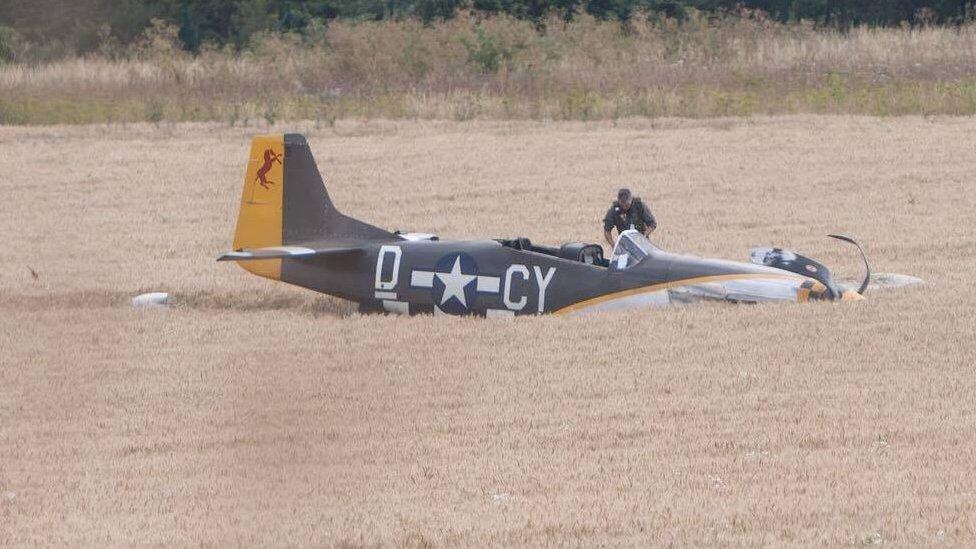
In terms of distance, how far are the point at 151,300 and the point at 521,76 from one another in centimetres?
1959

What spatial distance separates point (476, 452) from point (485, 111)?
75.0ft

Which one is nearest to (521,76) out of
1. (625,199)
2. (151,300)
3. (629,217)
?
(629,217)

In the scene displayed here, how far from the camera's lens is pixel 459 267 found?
16047 millimetres

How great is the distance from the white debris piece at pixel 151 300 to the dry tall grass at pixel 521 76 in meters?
15.1

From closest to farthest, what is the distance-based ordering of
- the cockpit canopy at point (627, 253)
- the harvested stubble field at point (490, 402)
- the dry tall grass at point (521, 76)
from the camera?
the harvested stubble field at point (490, 402), the cockpit canopy at point (627, 253), the dry tall grass at point (521, 76)

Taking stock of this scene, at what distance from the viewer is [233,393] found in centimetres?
1283

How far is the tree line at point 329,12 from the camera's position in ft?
159

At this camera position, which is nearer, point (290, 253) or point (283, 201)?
point (290, 253)

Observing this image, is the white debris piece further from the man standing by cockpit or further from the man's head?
the man's head

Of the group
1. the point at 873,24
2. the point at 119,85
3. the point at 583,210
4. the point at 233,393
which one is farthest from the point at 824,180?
the point at 873,24

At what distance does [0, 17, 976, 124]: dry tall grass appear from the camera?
33.1 metres

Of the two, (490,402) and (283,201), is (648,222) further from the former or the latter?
(490,402)

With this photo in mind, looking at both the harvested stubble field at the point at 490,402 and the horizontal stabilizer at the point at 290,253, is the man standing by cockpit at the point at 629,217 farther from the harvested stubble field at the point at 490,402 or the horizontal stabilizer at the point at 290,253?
the horizontal stabilizer at the point at 290,253

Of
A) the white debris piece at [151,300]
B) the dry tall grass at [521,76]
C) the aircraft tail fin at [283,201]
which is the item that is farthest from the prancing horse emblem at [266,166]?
the dry tall grass at [521,76]
